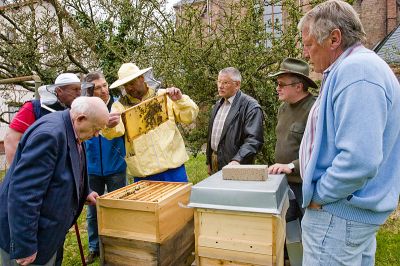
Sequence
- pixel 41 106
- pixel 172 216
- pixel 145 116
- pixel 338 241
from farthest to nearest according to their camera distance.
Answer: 1. pixel 145 116
2. pixel 41 106
3. pixel 172 216
4. pixel 338 241

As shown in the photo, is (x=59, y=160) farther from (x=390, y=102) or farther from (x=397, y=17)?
(x=397, y=17)

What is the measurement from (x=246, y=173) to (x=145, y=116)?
1339 millimetres

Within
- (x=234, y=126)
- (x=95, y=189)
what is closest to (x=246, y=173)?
(x=234, y=126)

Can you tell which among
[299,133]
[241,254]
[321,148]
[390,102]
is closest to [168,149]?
[299,133]

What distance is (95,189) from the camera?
395 cm

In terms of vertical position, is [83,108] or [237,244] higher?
[83,108]

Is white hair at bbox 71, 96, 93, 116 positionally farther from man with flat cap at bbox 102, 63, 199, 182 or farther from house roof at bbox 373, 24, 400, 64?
house roof at bbox 373, 24, 400, 64

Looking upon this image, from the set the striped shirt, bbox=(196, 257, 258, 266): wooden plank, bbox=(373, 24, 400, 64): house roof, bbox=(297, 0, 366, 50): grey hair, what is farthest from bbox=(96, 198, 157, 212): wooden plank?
bbox=(373, 24, 400, 64): house roof

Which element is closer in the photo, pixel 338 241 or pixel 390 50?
pixel 338 241

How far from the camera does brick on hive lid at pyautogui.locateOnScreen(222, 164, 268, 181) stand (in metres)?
2.21

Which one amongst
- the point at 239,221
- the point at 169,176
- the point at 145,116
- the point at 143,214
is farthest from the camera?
the point at 169,176

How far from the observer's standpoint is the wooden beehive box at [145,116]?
2998mm

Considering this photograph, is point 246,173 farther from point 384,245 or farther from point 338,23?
point 384,245

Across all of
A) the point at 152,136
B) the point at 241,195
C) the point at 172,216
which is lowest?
the point at 172,216
